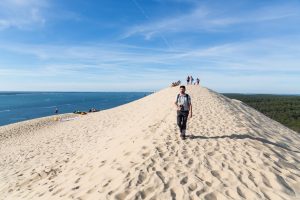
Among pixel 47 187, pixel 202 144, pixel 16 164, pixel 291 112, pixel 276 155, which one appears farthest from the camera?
pixel 291 112

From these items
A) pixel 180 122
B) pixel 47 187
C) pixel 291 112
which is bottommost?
pixel 291 112

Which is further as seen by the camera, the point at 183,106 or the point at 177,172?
the point at 183,106

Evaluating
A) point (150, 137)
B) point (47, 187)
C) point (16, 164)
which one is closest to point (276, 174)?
point (150, 137)

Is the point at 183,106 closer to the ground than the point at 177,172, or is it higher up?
higher up

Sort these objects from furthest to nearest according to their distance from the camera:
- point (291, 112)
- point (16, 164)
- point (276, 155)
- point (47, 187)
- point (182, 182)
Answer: point (291, 112) → point (16, 164) → point (276, 155) → point (47, 187) → point (182, 182)

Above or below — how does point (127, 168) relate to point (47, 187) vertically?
above

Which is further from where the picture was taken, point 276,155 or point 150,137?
point 150,137

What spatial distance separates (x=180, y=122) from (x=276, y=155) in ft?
12.7

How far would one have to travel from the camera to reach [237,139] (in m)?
12.6

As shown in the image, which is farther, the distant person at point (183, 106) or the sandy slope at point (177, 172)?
the distant person at point (183, 106)

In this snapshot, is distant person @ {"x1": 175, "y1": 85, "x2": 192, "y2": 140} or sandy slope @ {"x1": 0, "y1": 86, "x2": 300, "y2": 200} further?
distant person @ {"x1": 175, "y1": 85, "x2": 192, "y2": 140}

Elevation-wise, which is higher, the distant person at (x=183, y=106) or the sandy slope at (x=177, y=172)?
the distant person at (x=183, y=106)

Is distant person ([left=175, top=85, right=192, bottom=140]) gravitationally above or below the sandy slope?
above

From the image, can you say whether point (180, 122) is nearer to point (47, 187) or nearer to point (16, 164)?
point (47, 187)
